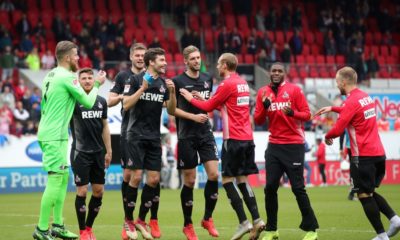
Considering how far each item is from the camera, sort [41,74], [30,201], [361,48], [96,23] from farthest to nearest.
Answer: [361,48]
[96,23]
[41,74]
[30,201]

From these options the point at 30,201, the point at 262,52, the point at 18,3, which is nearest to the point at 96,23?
the point at 18,3

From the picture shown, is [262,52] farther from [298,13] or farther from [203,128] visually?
[203,128]

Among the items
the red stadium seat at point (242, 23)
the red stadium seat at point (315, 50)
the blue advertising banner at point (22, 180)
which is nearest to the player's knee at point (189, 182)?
the blue advertising banner at point (22, 180)

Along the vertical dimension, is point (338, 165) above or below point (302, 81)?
below

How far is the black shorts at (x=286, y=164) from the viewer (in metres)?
13.6

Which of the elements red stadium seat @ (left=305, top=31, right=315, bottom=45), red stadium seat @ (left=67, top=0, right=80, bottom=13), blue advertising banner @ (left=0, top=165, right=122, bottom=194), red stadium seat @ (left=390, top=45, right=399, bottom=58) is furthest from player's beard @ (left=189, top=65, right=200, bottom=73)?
red stadium seat @ (left=390, top=45, right=399, bottom=58)

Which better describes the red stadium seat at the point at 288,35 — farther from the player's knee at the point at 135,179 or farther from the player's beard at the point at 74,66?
the player's beard at the point at 74,66

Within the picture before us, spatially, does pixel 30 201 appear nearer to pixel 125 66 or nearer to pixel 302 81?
pixel 125 66

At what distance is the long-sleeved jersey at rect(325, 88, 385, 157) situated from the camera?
1305 cm

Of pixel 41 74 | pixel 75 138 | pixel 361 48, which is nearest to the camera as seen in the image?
pixel 75 138

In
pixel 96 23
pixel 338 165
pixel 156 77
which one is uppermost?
pixel 96 23

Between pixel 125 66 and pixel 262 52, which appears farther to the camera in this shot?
pixel 262 52

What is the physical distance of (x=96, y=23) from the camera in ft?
122

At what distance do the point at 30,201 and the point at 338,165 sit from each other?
528 inches
